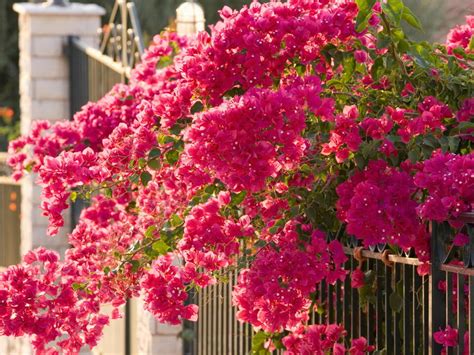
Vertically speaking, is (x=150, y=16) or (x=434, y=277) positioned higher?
(x=150, y=16)

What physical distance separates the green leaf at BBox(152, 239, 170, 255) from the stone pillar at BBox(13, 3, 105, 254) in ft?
19.9

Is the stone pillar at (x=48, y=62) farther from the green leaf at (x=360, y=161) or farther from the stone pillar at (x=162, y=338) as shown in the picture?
the green leaf at (x=360, y=161)

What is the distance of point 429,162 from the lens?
342 cm

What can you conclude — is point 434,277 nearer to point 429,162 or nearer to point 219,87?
point 429,162

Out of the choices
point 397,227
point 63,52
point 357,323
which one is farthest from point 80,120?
point 63,52

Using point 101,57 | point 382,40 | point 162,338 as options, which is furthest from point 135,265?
point 101,57

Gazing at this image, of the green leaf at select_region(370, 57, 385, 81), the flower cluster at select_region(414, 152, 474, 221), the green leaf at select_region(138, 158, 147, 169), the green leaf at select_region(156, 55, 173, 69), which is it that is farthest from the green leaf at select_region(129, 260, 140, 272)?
the green leaf at select_region(156, 55, 173, 69)

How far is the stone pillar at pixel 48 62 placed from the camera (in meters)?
10.5

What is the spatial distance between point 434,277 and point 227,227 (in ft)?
2.30

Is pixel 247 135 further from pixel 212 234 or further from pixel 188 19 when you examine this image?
pixel 188 19

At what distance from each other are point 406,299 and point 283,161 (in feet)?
1.82

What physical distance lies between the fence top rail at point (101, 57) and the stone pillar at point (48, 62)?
15 cm

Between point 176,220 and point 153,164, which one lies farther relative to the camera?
point 176,220

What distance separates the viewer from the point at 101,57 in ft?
29.7
